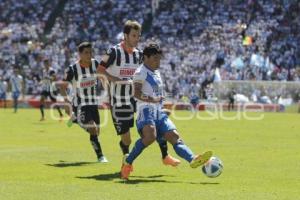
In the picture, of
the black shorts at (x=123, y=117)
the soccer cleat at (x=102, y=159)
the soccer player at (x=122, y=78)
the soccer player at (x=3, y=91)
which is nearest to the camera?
the soccer player at (x=122, y=78)

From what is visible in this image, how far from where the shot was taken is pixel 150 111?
12031 millimetres

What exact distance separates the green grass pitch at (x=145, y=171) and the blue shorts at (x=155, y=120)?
78 cm

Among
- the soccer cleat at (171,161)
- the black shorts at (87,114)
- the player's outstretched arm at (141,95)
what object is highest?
the player's outstretched arm at (141,95)

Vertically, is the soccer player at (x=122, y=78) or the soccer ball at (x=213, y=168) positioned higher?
the soccer player at (x=122, y=78)

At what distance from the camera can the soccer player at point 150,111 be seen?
39.1ft

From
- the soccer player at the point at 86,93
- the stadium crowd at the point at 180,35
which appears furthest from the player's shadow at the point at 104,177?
the stadium crowd at the point at 180,35

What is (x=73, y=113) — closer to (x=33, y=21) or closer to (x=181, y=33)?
(x=181, y=33)

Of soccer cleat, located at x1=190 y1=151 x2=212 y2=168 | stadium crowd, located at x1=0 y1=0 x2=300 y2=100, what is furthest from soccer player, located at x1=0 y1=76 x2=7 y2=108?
soccer cleat, located at x1=190 y1=151 x2=212 y2=168

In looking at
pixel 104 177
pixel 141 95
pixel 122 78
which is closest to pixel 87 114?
pixel 122 78

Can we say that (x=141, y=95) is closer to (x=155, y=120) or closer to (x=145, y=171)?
(x=155, y=120)

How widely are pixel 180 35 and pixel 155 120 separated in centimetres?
3863

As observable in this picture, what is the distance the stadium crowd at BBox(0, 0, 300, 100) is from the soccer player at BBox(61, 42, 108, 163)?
93.9ft

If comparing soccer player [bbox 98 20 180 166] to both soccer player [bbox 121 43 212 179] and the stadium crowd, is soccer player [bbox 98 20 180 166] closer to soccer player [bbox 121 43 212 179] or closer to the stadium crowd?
soccer player [bbox 121 43 212 179]

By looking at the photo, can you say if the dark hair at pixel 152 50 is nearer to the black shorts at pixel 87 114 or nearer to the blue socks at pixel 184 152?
the blue socks at pixel 184 152
